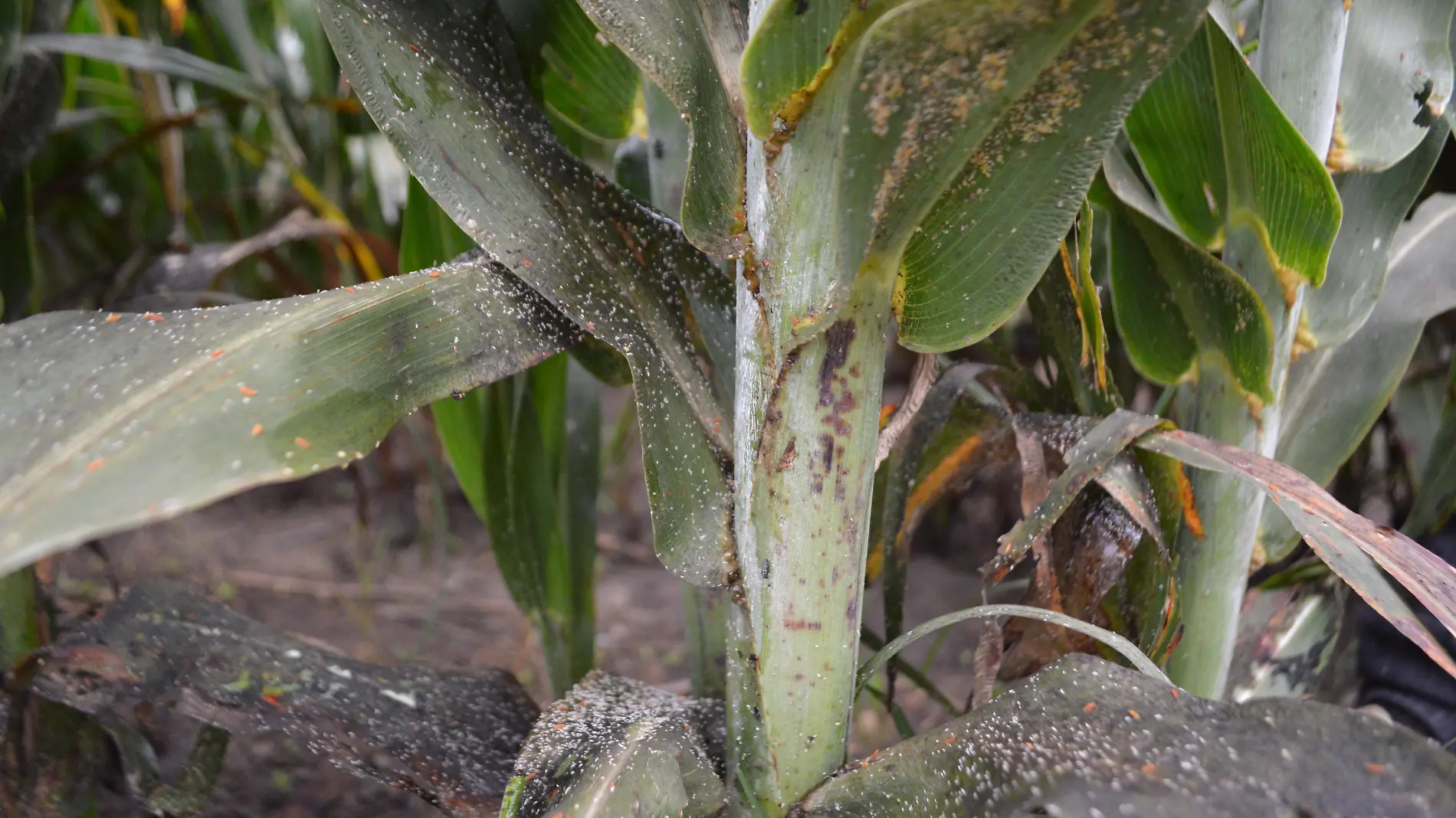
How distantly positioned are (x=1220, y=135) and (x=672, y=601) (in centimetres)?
135

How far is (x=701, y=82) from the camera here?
0.39 metres

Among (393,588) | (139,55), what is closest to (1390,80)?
(139,55)

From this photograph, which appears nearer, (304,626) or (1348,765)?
(1348,765)

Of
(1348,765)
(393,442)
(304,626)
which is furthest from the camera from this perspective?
(393,442)

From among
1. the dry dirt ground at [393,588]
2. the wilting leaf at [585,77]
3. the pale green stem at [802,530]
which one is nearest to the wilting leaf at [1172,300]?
the pale green stem at [802,530]

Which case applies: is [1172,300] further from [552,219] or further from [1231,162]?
[552,219]

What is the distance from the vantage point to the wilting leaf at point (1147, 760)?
27cm

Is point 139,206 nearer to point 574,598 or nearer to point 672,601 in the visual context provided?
point 672,601

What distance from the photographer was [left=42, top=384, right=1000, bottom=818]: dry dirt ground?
0.98 m

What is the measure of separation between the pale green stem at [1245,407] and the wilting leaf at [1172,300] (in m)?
0.02

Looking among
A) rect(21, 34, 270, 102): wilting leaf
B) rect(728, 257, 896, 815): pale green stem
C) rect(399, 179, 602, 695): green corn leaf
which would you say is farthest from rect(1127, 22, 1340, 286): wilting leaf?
rect(21, 34, 270, 102): wilting leaf

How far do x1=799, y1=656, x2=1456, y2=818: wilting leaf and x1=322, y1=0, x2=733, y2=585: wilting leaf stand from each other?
14cm

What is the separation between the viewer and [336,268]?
156cm

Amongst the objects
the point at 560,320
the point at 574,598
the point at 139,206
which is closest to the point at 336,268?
the point at 139,206
